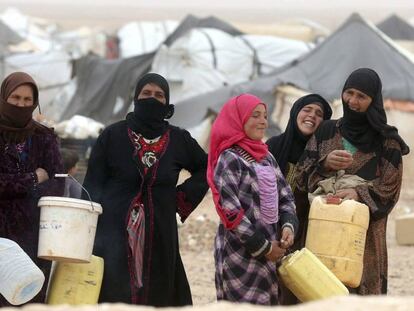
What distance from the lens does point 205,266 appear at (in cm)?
1005

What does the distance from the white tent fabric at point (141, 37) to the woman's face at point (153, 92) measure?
837 inches

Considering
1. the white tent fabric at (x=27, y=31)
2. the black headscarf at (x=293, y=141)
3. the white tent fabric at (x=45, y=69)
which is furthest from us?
the white tent fabric at (x=27, y=31)

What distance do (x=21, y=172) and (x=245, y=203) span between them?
3.33 feet

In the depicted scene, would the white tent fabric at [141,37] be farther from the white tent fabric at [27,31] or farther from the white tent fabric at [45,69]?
the white tent fabric at [45,69]

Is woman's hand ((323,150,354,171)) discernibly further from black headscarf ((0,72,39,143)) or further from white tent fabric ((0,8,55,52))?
white tent fabric ((0,8,55,52))

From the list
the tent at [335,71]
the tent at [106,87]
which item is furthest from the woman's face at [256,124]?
the tent at [106,87]

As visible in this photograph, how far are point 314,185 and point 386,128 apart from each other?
44cm

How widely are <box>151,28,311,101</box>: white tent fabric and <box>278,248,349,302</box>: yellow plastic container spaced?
46.7 feet

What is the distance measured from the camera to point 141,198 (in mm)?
5551

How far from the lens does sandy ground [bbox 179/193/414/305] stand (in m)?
8.77

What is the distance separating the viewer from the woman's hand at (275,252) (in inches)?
202

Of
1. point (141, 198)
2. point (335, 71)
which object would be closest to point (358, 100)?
point (141, 198)

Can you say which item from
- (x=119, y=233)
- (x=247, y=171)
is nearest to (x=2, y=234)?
(x=119, y=233)

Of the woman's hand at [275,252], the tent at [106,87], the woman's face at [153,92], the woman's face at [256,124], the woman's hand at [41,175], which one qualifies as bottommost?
the woman's hand at [275,252]
